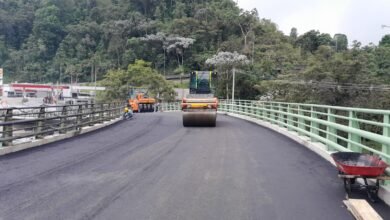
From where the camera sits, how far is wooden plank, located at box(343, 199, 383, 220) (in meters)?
5.14

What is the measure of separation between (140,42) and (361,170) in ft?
393

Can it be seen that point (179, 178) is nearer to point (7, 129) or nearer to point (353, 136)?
point (353, 136)

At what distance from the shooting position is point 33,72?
125 metres

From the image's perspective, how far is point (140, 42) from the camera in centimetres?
12238

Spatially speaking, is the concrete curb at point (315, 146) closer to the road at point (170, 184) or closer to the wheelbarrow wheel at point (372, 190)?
the wheelbarrow wheel at point (372, 190)

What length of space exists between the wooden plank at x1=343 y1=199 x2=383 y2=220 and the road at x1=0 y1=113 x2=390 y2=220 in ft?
0.39

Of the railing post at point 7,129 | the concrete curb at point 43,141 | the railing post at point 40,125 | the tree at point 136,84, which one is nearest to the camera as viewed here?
the concrete curb at point 43,141

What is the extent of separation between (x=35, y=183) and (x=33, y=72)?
127 meters

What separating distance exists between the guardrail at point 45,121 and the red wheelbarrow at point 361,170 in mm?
8822

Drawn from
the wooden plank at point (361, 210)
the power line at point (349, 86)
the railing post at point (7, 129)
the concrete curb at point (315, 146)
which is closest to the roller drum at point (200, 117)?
the concrete curb at point (315, 146)

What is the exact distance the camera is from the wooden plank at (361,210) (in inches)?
202

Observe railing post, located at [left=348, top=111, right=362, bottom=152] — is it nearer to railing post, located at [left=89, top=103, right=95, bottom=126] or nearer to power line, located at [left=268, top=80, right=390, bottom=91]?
railing post, located at [left=89, top=103, right=95, bottom=126]

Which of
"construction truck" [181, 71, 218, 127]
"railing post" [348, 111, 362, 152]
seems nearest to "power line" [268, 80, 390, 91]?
"construction truck" [181, 71, 218, 127]

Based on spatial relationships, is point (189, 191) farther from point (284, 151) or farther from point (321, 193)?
point (284, 151)
